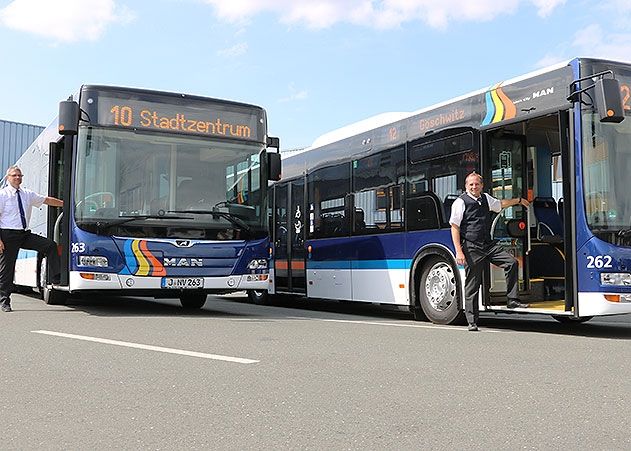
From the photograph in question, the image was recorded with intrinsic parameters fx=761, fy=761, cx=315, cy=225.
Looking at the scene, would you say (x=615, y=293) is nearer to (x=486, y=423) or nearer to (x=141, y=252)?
(x=486, y=423)

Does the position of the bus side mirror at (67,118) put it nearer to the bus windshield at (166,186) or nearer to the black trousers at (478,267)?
the bus windshield at (166,186)

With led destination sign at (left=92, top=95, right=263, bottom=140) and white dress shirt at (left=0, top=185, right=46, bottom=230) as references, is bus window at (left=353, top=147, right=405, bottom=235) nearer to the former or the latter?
led destination sign at (left=92, top=95, right=263, bottom=140)

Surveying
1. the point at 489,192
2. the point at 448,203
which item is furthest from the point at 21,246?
the point at 489,192

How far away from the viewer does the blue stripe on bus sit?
10661mm

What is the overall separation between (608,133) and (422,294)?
333 centimetres

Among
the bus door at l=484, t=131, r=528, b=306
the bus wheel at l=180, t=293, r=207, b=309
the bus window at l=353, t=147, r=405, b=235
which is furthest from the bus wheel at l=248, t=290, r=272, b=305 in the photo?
the bus door at l=484, t=131, r=528, b=306

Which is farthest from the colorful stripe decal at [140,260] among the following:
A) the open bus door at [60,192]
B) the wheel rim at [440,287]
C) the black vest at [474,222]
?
the black vest at [474,222]

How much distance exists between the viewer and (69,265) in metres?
9.91

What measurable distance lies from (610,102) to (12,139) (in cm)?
4498

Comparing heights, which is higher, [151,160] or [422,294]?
[151,160]

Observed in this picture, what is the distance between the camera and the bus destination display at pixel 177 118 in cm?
1017

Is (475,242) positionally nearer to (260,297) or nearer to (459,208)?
(459,208)

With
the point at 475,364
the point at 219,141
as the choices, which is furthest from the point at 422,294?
the point at 475,364

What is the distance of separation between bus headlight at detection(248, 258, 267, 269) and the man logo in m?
0.73
